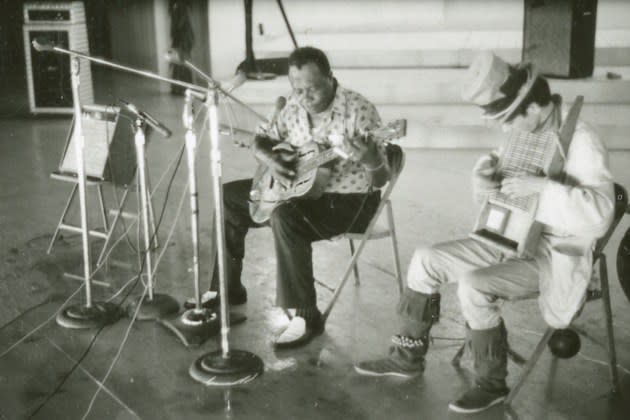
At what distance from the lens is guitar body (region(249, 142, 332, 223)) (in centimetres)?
357

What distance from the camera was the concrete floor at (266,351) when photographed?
2.98 m

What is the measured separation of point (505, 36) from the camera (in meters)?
9.56

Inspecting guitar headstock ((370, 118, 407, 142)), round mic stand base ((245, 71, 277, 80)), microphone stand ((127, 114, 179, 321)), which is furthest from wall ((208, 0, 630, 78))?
guitar headstock ((370, 118, 407, 142))

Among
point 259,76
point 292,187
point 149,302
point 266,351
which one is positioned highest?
point 259,76

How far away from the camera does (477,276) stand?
2.82 metres

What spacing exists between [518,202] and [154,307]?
76.2 inches

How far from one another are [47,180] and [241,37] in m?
5.28

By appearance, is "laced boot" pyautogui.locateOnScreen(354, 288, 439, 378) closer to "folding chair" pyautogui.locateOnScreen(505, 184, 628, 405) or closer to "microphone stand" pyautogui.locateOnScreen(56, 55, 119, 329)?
"folding chair" pyautogui.locateOnScreen(505, 184, 628, 405)

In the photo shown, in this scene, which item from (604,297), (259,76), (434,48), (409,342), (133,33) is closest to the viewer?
(604,297)

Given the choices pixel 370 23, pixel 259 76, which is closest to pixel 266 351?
pixel 259 76

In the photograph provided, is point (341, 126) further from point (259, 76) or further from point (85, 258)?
point (259, 76)

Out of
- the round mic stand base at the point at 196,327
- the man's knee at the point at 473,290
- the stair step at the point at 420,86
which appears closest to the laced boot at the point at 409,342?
the man's knee at the point at 473,290

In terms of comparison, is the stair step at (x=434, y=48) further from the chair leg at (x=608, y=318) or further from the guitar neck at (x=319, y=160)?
the chair leg at (x=608, y=318)

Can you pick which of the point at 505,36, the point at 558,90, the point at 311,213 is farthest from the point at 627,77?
the point at 311,213
